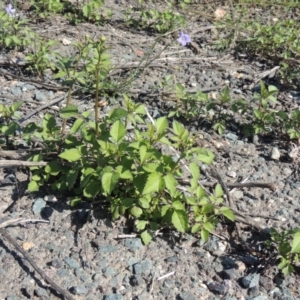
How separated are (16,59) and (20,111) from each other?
733 mm

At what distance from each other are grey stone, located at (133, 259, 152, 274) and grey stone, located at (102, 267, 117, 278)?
0.10 m

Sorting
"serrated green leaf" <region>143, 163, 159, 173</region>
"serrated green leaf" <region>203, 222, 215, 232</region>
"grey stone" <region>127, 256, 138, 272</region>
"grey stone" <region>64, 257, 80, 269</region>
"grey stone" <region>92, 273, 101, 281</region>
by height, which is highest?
"serrated green leaf" <region>143, 163, 159, 173</region>

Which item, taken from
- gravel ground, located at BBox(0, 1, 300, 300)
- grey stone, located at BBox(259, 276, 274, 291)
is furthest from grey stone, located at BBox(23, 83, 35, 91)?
grey stone, located at BBox(259, 276, 274, 291)

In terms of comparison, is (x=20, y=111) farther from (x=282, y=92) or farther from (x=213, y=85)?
(x=282, y=92)

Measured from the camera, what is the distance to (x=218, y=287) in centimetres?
258

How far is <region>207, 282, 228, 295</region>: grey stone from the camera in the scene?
2566mm

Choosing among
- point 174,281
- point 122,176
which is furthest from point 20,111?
point 174,281

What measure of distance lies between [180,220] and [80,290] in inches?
21.0

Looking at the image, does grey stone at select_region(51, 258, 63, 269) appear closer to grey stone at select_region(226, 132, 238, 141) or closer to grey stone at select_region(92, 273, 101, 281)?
grey stone at select_region(92, 273, 101, 281)

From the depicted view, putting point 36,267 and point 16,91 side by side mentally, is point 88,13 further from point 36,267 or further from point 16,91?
point 36,267

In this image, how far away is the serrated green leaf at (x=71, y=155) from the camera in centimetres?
270

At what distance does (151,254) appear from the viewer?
2697mm

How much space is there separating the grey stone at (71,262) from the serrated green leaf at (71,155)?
464 mm

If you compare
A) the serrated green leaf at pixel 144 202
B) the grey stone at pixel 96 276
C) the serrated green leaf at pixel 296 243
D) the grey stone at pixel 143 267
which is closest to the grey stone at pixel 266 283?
the serrated green leaf at pixel 296 243
